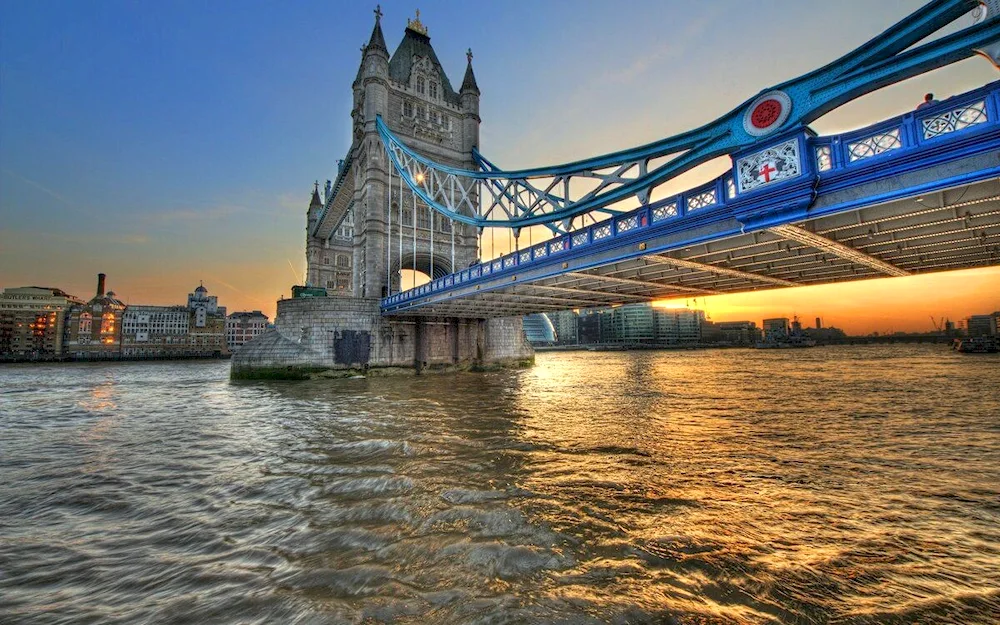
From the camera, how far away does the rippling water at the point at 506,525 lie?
3086 mm

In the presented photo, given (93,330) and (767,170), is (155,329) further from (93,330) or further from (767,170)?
(767,170)

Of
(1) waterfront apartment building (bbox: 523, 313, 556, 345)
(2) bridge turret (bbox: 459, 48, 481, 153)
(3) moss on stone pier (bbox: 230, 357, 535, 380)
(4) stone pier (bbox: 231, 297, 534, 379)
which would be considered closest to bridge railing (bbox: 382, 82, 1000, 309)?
(4) stone pier (bbox: 231, 297, 534, 379)

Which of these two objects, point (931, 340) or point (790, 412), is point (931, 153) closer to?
point (790, 412)

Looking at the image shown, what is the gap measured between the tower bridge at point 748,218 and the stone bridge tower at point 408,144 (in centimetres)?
49

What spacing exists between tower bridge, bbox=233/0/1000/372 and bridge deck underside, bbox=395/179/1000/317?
0.07 m

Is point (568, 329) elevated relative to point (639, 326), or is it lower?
elevated

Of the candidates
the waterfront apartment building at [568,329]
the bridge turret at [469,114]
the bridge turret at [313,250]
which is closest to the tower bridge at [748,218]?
the bridge turret at [469,114]

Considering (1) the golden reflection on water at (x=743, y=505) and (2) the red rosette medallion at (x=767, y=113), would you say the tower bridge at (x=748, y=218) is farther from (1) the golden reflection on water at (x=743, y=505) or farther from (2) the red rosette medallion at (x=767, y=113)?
(1) the golden reflection on water at (x=743, y=505)

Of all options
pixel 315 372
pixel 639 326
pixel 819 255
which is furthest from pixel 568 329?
pixel 819 255

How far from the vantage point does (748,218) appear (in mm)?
10438

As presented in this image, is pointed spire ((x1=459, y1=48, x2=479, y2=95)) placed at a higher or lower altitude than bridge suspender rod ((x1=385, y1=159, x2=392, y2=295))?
higher

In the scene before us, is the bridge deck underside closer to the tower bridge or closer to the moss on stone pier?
the tower bridge

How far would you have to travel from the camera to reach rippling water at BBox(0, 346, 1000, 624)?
10.1 feet

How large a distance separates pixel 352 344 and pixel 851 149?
92.6 ft
